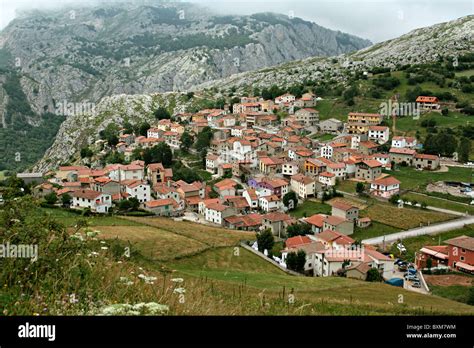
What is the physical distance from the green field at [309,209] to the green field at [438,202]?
25.8 ft

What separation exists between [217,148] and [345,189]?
21846 millimetres

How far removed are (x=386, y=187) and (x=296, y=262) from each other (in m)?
19.7

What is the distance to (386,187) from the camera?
46.1 metres

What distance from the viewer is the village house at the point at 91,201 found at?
4250 cm

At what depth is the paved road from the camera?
37188 millimetres

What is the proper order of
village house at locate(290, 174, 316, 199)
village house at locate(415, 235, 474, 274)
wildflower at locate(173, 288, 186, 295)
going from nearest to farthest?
wildflower at locate(173, 288, 186, 295)
village house at locate(415, 235, 474, 274)
village house at locate(290, 174, 316, 199)

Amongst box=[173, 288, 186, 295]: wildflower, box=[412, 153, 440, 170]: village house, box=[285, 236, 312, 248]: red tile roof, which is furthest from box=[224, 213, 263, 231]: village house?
box=[173, 288, 186, 295]: wildflower

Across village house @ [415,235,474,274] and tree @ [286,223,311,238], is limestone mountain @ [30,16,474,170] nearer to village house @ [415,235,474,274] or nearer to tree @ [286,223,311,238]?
tree @ [286,223,311,238]

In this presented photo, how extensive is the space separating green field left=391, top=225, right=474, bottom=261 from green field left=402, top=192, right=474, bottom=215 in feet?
14.1

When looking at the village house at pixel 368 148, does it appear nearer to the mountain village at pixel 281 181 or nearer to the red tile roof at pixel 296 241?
the mountain village at pixel 281 181

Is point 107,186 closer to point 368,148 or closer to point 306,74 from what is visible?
point 368,148

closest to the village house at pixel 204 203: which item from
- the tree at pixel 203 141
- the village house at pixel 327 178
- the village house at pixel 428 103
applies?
the village house at pixel 327 178
